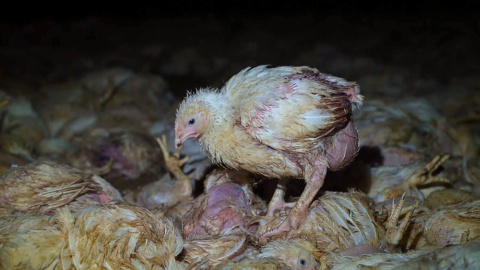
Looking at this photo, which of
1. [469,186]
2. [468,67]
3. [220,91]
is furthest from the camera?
[468,67]

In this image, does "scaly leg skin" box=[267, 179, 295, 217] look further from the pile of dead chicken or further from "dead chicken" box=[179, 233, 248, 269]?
"dead chicken" box=[179, 233, 248, 269]

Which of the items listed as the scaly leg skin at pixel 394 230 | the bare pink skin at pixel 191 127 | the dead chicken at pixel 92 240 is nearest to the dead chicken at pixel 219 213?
the dead chicken at pixel 92 240

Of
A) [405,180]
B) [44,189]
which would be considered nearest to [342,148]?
[405,180]

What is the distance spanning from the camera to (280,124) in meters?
2.76

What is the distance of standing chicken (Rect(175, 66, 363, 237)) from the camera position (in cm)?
278

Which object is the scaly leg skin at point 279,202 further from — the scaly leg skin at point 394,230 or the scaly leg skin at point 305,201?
the scaly leg skin at point 394,230

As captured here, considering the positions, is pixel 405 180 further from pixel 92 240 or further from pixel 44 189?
pixel 44 189

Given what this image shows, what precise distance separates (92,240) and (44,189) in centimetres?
91

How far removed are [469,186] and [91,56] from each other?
20.4 feet

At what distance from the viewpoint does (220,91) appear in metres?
3.13

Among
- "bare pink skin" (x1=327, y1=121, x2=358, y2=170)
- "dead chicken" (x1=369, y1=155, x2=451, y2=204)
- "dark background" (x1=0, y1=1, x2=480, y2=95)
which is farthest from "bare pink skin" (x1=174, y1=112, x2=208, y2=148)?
"dark background" (x1=0, y1=1, x2=480, y2=95)

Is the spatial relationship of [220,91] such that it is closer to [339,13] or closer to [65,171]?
[65,171]

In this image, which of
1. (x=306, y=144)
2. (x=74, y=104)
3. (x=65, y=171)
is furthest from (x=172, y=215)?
(x=74, y=104)

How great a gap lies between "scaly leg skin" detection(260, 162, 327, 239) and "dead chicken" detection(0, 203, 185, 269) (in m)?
0.59
